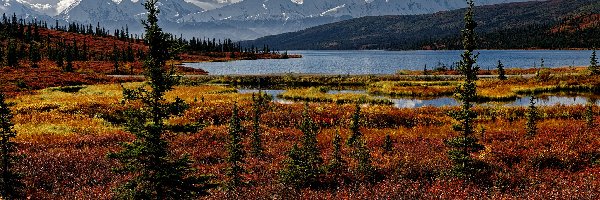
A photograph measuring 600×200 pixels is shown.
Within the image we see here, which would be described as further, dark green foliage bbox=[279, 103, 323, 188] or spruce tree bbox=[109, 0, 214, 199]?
dark green foliage bbox=[279, 103, 323, 188]

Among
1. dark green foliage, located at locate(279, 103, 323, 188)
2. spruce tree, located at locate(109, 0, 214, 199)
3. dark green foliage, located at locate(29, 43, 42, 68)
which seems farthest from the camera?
dark green foliage, located at locate(29, 43, 42, 68)

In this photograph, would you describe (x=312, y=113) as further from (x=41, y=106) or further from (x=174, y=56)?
(x=174, y=56)

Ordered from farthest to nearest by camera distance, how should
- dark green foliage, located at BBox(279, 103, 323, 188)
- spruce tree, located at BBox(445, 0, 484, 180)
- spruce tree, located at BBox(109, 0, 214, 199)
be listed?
1. spruce tree, located at BBox(445, 0, 484, 180)
2. dark green foliage, located at BBox(279, 103, 323, 188)
3. spruce tree, located at BBox(109, 0, 214, 199)

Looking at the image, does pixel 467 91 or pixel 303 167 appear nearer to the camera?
pixel 303 167

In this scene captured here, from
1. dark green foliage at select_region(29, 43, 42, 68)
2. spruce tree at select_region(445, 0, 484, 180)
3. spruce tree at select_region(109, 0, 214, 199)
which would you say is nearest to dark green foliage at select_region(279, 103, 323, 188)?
spruce tree at select_region(109, 0, 214, 199)

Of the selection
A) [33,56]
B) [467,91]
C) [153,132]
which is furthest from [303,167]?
[33,56]

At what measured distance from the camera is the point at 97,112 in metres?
36.2

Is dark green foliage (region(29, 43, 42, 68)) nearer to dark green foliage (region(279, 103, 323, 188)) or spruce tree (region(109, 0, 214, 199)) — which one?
dark green foliage (region(279, 103, 323, 188))

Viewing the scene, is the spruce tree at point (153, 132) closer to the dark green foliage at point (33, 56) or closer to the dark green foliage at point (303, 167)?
the dark green foliage at point (303, 167)

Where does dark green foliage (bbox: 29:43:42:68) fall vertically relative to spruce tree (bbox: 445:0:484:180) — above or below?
above

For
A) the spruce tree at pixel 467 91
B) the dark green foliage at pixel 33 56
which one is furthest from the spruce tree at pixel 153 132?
the dark green foliage at pixel 33 56

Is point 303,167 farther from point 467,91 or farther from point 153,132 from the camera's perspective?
point 467,91

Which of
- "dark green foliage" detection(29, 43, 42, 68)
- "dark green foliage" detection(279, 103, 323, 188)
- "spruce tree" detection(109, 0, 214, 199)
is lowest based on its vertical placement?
"dark green foliage" detection(279, 103, 323, 188)

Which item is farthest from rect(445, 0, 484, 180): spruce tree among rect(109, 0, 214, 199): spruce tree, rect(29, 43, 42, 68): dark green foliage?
rect(29, 43, 42, 68): dark green foliage
